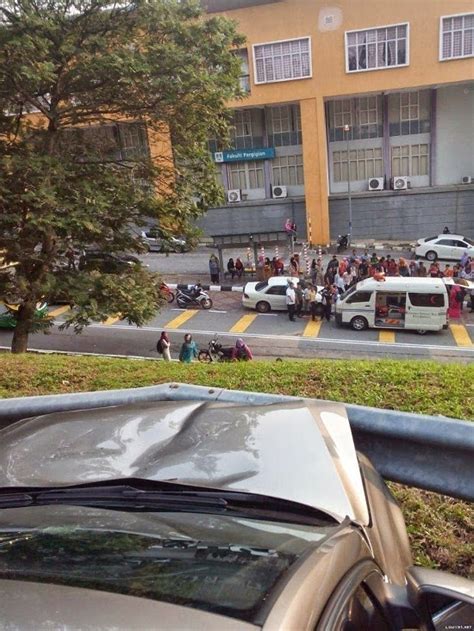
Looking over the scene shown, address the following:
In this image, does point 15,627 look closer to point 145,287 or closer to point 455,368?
point 455,368

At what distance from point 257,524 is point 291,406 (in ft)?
3.51

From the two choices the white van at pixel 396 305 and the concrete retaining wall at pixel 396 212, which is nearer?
the white van at pixel 396 305

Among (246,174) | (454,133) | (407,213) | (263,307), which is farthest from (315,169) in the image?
(263,307)

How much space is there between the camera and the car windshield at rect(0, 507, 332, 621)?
130cm

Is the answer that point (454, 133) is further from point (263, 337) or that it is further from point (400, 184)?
point (263, 337)

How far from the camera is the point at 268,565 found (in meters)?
1.46

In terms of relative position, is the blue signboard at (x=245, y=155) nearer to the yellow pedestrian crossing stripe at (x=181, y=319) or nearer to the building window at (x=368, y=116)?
the building window at (x=368, y=116)

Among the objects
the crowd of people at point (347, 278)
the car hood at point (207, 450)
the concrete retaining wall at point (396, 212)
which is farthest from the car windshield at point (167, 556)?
the concrete retaining wall at point (396, 212)

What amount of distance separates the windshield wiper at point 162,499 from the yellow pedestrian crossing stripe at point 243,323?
16.4 metres

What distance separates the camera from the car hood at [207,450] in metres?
2.14

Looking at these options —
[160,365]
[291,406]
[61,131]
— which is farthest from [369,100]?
[291,406]

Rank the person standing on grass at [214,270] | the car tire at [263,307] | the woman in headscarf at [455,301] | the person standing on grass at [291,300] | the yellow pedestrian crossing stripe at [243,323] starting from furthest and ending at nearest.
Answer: the person standing on grass at [214,270] → the car tire at [263,307] → the person standing on grass at [291,300] → the yellow pedestrian crossing stripe at [243,323] → the woman in headscarf at [455,301]

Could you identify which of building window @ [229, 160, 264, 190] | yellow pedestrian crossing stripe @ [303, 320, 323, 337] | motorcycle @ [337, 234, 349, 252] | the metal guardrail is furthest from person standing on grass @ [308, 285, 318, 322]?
the metal guardrail

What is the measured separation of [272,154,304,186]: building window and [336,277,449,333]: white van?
16.5 m
